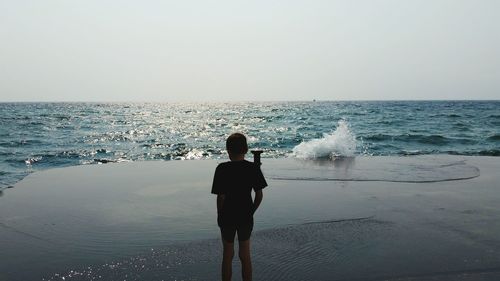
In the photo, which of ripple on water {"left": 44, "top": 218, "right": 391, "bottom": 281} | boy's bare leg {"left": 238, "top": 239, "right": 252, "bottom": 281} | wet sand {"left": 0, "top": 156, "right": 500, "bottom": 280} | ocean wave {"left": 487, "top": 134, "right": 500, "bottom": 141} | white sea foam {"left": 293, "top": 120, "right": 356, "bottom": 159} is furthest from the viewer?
ocean wave {"left": 487, "top": 134, "right": 500, "bottom": 141}

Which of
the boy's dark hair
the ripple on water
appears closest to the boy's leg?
the ripple on water

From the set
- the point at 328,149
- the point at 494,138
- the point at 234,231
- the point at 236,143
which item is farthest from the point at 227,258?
the point at 494,138

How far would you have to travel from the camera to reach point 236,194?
469 cm

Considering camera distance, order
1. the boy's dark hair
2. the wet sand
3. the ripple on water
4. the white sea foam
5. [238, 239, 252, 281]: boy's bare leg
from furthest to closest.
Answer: the white sea foam, the wet sand, the ripple on water, [238, 239, 252, 281]: boy's bare leg, the boy's dark hair

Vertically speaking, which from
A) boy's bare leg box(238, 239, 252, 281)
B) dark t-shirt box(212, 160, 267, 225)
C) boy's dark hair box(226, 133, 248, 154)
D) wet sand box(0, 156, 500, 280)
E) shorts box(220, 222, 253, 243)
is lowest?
wet sand box(0, 156, 500, 280)

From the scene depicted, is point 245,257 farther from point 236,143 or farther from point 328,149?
point 328,149

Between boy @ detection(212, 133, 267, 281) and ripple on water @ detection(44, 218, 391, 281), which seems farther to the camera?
ripple on water @ detection(44, 218, 391, 281)

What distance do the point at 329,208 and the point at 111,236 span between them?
420 centimetres

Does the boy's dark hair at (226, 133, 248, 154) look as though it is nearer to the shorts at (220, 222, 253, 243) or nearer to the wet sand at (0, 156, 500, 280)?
the shorts at (220, 222, 253, 243)

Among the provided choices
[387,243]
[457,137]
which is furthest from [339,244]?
[457,137]

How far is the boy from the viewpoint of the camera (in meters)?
4.64

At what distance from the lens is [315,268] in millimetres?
5523

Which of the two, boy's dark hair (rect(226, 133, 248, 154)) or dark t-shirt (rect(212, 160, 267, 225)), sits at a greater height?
boy's dark hair (rect(226, 133, 248, 154))

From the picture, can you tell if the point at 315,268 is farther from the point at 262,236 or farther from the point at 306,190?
the point at 306,190
